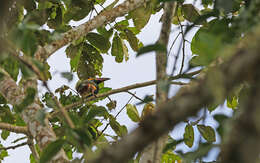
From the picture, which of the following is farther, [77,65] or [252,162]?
[77,65]

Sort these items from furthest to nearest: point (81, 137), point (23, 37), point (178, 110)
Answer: point (81, 137), point (23, 37), point (178, 110)

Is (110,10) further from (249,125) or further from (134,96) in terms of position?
(249,125)

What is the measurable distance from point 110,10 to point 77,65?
2.47ft

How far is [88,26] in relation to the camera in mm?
3037

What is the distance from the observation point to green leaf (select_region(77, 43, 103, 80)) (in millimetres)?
3555

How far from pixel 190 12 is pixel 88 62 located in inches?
46.5

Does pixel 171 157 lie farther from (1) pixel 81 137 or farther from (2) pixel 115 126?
(1) pixel 81 137

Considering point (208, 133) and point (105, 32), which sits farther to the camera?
point (105, 32)

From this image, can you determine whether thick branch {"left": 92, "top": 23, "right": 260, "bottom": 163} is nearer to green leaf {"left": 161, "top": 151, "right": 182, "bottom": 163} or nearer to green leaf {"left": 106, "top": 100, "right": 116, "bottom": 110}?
green leaf {"left": 161, "top": 151, "right": 182, "bottom": 163}

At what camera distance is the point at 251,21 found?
1.15 meters

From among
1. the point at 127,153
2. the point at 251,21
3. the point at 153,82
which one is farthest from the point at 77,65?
the point at 127,153

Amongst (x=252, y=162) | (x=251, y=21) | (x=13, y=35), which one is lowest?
(x=252, y=162)

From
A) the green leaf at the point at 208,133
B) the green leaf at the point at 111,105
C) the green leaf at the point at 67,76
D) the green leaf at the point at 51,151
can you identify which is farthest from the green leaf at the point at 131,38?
Answer: the green leaf at the point at 51,151

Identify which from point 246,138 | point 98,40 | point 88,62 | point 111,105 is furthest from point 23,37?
point 88,62
